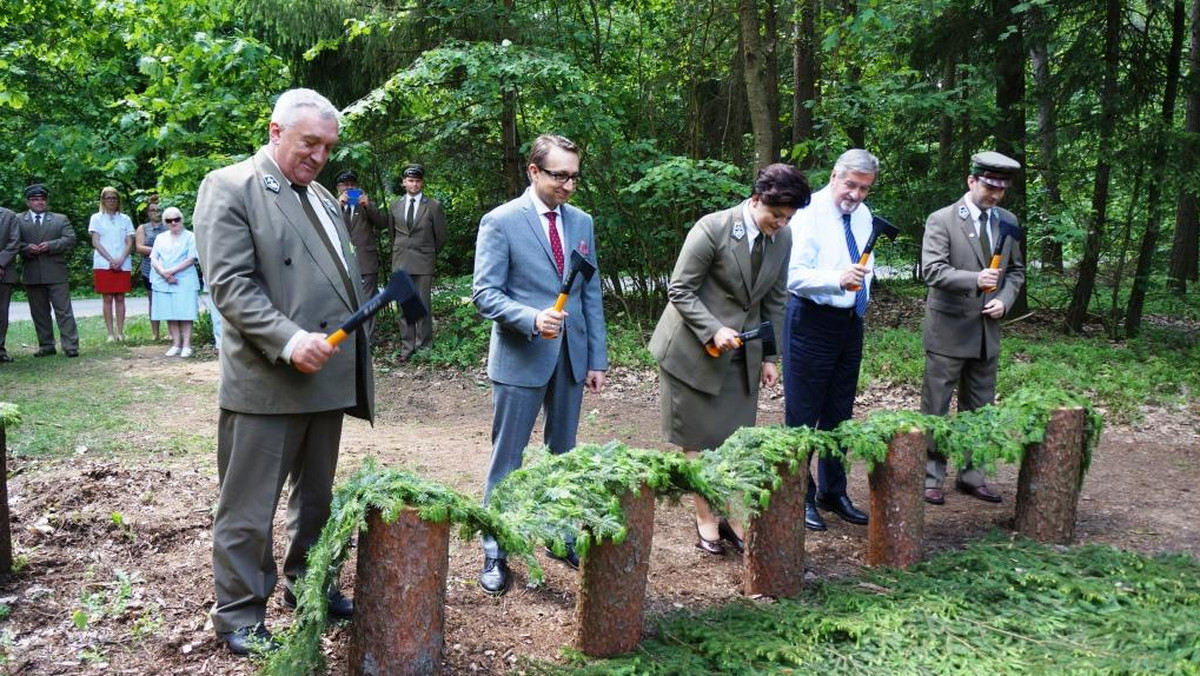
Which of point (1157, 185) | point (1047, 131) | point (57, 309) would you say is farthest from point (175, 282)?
point (1157, 185)

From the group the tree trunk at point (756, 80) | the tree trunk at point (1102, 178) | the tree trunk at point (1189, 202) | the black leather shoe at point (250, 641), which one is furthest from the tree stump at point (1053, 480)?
the tree trunk at point (1102, 178)

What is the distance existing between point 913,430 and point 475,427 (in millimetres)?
4616

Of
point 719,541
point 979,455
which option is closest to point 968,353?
point 979,455

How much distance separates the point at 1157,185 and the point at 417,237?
882 cm

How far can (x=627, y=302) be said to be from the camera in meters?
13.2

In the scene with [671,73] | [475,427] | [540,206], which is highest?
[671,73]

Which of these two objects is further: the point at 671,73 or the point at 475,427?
the point at 671,73

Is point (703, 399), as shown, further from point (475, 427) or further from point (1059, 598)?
point (475, 427)

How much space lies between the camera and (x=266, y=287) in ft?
11.5

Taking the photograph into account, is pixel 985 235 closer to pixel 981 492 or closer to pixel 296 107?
pixel 981 492

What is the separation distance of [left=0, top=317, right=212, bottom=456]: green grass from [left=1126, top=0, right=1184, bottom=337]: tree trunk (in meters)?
10.3

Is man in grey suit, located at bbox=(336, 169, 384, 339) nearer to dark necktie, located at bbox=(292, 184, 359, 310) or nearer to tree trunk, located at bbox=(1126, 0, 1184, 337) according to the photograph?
dark necktie, located at bbox=(292, 184, 359, 310)

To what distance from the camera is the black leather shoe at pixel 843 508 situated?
5.61m

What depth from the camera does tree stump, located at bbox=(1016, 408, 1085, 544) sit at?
5.11 metres
